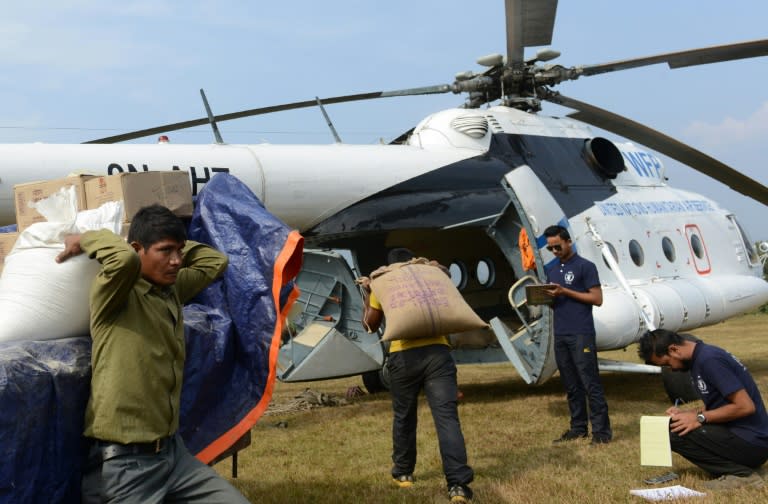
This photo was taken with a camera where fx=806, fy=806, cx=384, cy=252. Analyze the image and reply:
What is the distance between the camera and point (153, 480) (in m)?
3.15

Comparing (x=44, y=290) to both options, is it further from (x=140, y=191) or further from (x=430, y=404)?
(x=430, y=404)

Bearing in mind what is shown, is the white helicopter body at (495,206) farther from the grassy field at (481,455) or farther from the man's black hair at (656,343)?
the man's black hair at (656,343)

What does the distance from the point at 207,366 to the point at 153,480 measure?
2.74 feet

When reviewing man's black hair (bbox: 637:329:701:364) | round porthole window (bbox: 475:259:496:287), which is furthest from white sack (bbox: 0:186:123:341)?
round porthole window (bbox: 475:259:496:287)

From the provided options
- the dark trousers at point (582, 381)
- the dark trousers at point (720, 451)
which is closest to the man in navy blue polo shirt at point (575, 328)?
the dark trousers at point (582, 381)

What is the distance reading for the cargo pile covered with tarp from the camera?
2.99 meters

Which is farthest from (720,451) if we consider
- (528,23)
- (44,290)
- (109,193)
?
(528,23)

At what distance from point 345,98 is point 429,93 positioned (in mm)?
1271

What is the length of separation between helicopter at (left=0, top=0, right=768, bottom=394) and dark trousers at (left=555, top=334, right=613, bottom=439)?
1263mm

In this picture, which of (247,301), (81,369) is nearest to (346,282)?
(247,301)

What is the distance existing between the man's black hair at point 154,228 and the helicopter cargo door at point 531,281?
5223 mm

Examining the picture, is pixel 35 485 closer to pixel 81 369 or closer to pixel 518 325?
pixel 81 369

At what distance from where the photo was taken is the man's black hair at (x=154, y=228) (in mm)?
3314

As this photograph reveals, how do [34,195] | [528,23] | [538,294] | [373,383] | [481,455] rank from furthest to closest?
[373,383] < [528,23] < [538,294] < [481,455] < [34,195]
